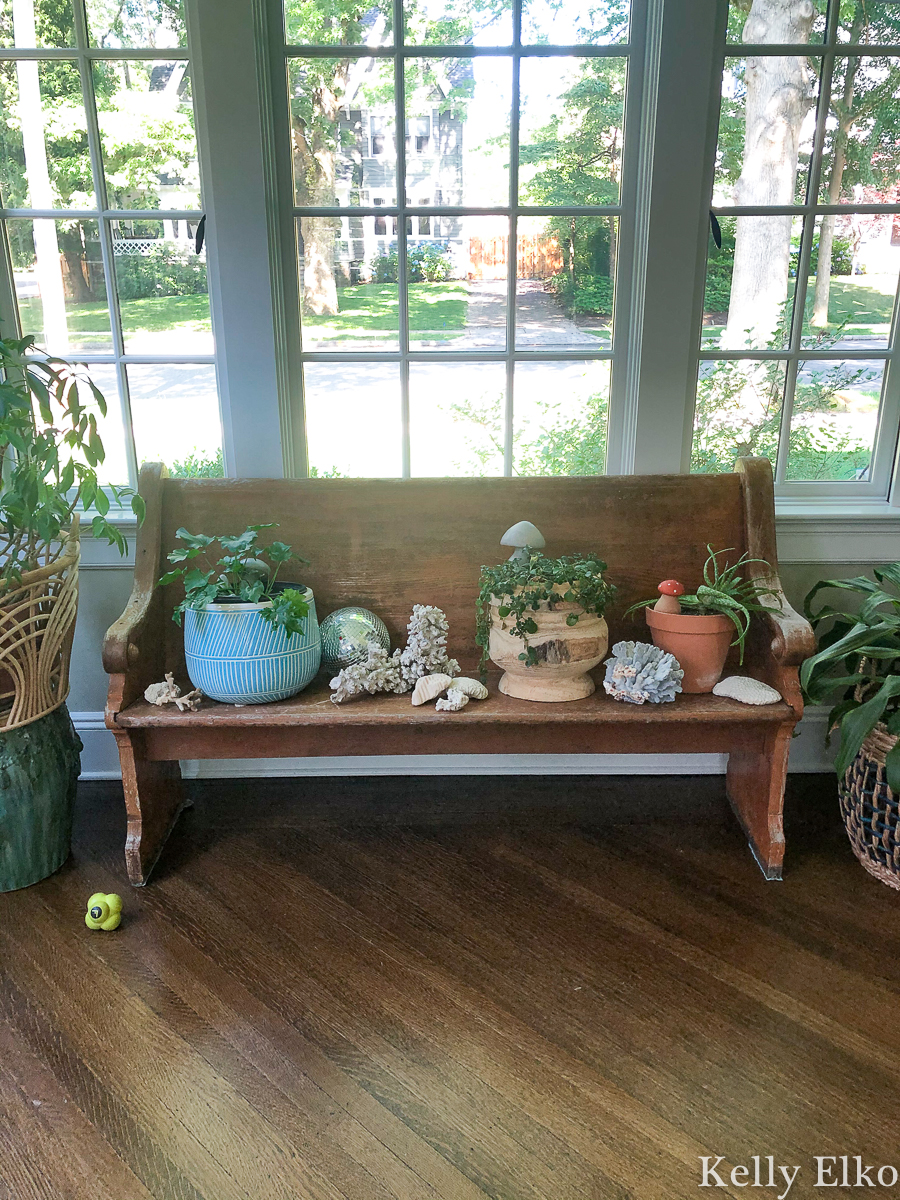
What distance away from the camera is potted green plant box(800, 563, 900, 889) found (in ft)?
6.36

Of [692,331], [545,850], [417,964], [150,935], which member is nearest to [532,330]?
[692,331]

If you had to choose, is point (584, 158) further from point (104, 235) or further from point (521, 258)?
point (104, 235)

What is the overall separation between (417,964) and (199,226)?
188 cm

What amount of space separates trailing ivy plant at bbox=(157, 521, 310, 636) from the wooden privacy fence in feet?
2.95

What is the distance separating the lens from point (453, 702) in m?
1.97

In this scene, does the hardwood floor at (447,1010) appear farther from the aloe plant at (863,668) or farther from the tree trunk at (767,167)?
the tree trunk at (767,167)

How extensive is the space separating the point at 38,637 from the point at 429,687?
932 millimetres

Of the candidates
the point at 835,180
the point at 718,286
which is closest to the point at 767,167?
the point at 835,180

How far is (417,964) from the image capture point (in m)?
1.81

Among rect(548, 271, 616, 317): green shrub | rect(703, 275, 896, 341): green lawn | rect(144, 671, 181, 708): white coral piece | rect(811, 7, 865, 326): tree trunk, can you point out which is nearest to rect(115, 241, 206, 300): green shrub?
rect(548, 271, 616, 317): green shrub

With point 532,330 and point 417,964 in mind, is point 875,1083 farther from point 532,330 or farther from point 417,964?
point 532,330

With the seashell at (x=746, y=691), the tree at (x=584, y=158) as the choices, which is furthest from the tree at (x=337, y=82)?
the seashell at (x=746, y=691)

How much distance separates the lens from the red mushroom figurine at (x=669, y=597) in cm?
209

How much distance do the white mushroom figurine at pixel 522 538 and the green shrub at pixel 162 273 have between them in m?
1.09
